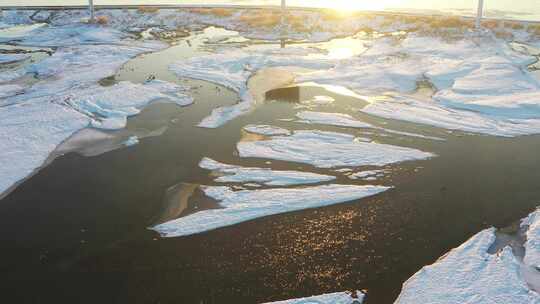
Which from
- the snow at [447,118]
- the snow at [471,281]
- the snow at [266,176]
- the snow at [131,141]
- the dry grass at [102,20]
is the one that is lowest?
the snow at [471,281]

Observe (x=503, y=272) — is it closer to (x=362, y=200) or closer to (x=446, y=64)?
(x=362, y=200)

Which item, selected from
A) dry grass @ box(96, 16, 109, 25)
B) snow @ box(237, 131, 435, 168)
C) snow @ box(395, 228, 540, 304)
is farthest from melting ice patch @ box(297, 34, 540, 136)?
dry grass @ box(96, 16, 109, 25)

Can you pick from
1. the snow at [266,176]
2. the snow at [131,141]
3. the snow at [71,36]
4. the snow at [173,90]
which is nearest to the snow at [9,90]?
the snow at [173,90]

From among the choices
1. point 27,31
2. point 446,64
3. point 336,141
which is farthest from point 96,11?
point 336,141

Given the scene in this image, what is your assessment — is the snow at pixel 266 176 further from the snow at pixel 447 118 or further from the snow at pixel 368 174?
the snow at pixel 447 118

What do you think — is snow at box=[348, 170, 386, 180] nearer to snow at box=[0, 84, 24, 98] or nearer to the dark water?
the dark water

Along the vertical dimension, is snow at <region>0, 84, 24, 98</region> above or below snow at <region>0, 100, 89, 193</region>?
above
